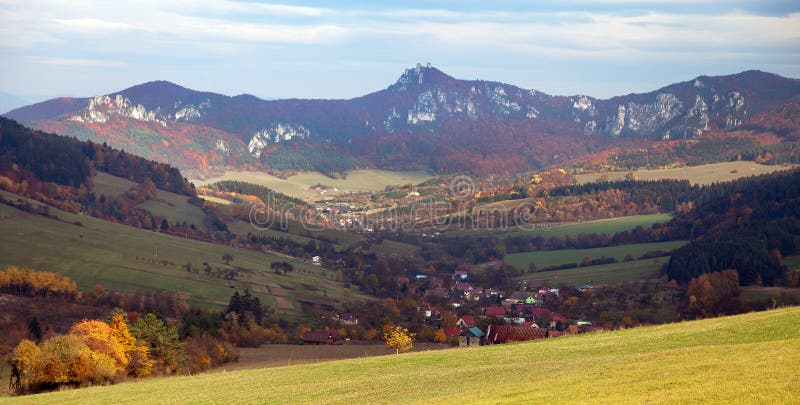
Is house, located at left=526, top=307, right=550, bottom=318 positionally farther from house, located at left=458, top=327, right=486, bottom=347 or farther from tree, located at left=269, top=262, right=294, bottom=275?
tree, located at left=269, top=262, right=294, bottom=275

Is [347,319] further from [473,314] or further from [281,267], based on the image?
[281,267]

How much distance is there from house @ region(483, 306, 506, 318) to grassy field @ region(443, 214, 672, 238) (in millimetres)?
66022

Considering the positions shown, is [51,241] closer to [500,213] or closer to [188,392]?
[188,392]

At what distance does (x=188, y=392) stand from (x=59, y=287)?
60.8 m

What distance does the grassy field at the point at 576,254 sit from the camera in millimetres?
131625

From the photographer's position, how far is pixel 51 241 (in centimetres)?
10650

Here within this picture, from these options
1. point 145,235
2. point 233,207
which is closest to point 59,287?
point 145,235

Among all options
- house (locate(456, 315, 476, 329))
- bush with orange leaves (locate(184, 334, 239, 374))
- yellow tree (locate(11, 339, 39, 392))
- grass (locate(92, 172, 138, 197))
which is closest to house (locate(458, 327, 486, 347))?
bush with orange leaves (locate(184, 334, 239, 374))

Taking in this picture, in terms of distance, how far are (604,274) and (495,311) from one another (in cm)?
2587

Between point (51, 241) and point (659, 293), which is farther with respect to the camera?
point (51, 241)

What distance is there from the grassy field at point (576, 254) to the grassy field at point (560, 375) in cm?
9088

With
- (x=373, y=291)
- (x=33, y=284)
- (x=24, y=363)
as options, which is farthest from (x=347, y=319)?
(x=24, y=363)

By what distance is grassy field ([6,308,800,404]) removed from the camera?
22250mm

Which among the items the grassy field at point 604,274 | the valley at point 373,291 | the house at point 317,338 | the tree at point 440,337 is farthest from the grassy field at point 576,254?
the house at point 317,338
